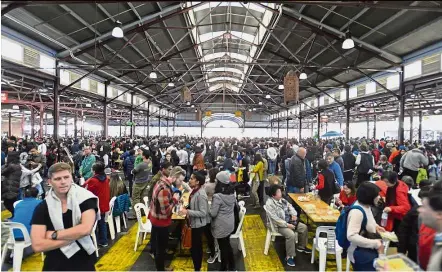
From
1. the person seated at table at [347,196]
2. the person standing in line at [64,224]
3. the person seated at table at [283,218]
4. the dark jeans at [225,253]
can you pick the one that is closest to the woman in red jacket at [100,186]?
the dark jeans at [225,253]

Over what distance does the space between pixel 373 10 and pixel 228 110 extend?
87.3 ft

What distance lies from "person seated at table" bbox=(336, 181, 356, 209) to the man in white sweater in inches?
90.7

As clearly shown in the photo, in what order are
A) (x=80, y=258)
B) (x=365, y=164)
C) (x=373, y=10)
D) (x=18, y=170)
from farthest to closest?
(x=373, y=10), (x=365, y=164), (x=18, y=170), (x=80, y=258)

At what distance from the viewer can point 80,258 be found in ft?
7.36

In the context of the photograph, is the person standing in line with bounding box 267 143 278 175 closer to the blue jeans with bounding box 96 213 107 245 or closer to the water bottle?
the water bottle

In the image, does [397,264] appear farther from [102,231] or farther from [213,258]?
[102,231]

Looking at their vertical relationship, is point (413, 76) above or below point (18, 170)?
above

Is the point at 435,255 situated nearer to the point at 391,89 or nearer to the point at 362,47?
the point at 362,47

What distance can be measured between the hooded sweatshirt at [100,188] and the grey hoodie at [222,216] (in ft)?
6.87

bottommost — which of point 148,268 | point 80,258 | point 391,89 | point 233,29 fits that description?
point 148,268

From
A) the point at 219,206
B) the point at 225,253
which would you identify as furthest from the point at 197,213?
the point at 225,253

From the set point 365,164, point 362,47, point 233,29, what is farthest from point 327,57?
point 365,164

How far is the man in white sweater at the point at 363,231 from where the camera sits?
2.60 metres

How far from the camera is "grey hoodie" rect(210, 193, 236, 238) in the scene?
12.5ft
